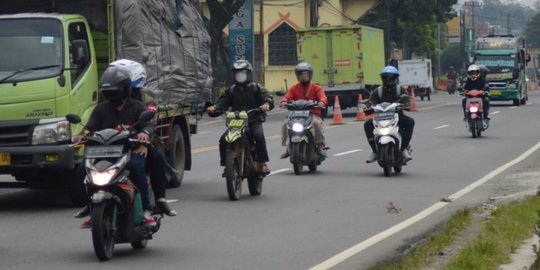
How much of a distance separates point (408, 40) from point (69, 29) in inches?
2725

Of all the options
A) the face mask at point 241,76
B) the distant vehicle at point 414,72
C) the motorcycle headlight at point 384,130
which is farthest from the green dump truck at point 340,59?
the distant vehicle at point 414,72

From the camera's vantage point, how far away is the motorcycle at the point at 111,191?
998 centimetres

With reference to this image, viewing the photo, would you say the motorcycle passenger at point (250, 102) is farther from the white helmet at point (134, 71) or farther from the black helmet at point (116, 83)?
the black helmet at point (116, 83)

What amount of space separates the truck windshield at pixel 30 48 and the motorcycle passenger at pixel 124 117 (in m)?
3.49

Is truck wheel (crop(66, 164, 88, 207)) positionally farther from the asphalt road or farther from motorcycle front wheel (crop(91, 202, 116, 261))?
motorcycle front wheel (crop(91, 202, 116, 261))

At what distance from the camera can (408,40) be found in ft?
271

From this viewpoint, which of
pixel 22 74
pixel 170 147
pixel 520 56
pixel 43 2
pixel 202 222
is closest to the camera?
pixel 202 222

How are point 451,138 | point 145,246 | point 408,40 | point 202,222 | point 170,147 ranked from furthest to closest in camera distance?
point 408,40, point 451,138, point 170,147, point 202,222, point 145,246

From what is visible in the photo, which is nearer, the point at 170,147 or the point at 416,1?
the point at 170,147

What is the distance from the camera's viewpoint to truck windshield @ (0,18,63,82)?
14.1m

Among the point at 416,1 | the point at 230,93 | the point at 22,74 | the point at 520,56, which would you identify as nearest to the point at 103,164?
the point at 22,74

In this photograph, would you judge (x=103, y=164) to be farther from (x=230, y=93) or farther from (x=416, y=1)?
(x=416, y=1)

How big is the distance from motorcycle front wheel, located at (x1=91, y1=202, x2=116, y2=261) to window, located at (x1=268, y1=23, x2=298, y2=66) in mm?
61223

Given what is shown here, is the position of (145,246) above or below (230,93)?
below
